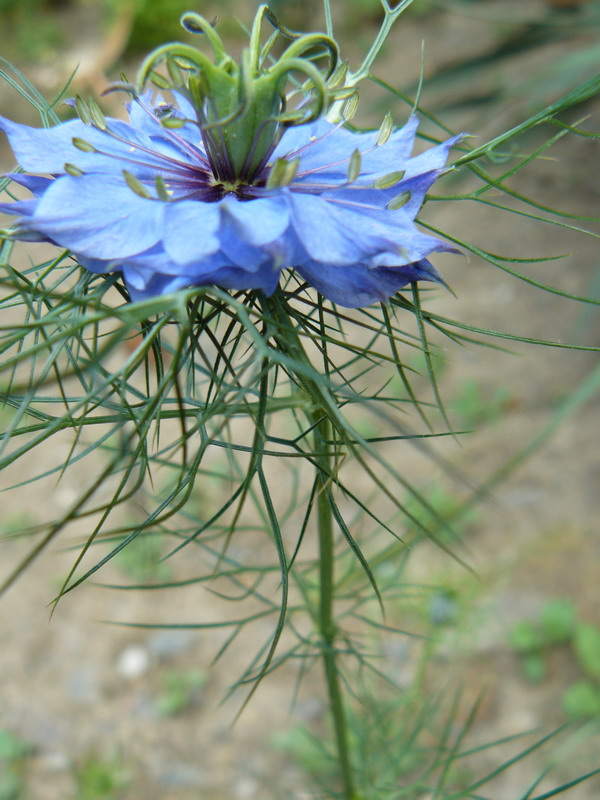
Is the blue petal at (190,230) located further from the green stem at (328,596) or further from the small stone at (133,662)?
the small stone at (133,662)

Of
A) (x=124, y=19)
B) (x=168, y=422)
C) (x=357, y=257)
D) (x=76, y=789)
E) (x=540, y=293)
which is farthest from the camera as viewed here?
(x=124, y=19)

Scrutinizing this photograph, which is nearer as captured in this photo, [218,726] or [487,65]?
[218,726]

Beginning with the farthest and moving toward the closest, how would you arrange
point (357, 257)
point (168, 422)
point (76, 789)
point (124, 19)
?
point (124, 19), point (168, 422), point (76, 789), point (357, 257)

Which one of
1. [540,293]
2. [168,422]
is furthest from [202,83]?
[540,293]

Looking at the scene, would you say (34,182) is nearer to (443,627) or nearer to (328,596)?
(328,596)

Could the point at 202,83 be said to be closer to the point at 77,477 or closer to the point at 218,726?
the point at 218,726

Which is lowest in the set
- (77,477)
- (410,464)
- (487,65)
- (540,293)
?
(410,464)

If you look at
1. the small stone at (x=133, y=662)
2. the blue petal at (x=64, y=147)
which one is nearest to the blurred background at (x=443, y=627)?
the small stone at (x=133, y=662)

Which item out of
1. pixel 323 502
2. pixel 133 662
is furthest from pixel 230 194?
pixel 133 662

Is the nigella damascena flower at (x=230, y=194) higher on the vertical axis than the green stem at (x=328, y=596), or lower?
higher
